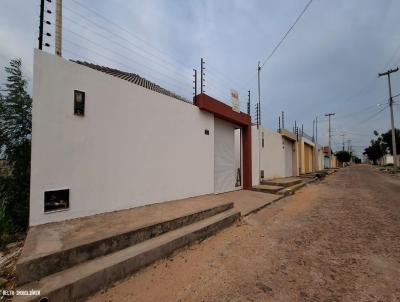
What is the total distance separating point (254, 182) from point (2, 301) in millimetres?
10580

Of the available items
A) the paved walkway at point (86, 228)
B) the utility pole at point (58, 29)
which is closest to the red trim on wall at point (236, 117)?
the paved walkway at point (86, 228)

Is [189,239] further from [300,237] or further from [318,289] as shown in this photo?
[300,237]

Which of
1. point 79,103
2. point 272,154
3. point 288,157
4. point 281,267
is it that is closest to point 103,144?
point 79,103

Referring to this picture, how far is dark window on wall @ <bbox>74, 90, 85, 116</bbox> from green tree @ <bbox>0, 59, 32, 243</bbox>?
1085 mm

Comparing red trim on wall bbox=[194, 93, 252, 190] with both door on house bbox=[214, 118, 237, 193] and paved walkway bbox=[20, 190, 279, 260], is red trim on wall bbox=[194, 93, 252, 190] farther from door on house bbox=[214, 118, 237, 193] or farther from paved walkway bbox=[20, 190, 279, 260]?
paved walkway bbox=[20, 190, 279, 260]

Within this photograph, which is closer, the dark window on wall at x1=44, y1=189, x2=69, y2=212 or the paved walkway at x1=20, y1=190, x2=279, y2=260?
the paved walkway at x1=20, y1=190, x2=279, y2=260

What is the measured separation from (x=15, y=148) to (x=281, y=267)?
5481 mm

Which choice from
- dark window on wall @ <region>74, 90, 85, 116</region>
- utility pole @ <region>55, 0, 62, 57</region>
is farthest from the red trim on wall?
utility pole @ <region>55, 0, 62, 57</region>

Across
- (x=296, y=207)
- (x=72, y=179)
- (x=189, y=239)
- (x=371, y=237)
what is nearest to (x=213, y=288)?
(x=189, y=239)

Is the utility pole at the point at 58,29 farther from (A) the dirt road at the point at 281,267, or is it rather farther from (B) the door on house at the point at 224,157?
(B) the door on house at the point at 224,157

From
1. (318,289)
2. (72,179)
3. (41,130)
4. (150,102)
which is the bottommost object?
(318,289)

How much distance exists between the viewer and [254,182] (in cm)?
1172

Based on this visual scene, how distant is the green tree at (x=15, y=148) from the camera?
14.2 feet

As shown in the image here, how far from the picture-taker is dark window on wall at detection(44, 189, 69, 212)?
4191mm
